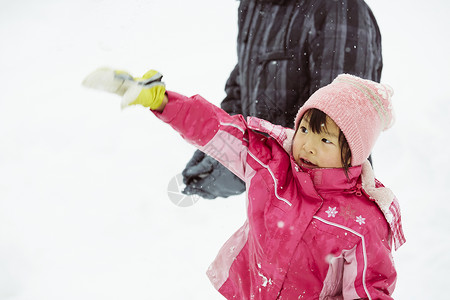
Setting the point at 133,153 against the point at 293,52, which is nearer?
the point at 293,52

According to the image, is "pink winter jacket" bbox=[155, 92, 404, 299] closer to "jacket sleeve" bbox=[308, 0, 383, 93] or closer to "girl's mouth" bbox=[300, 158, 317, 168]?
"girl's mouth" bbox=[300, 158, 317, 168]

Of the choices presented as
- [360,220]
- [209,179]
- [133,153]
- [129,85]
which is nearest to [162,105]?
[129,85]

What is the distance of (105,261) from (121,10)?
52.9 inches

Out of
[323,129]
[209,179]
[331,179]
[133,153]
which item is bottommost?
[133,153]

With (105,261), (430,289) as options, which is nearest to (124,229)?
(105,261)

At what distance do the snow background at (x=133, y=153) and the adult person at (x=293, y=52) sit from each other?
1.87ft

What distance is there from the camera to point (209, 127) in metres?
1.11

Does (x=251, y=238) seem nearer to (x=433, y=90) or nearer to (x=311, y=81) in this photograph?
(x=311, y=81)

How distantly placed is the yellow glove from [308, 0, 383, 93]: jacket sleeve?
623 millimetres

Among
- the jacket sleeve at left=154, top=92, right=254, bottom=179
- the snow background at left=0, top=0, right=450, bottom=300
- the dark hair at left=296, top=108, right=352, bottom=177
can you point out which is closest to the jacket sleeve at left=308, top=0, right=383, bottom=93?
the dark hair at left=296, top=108, right=352, bottom=177

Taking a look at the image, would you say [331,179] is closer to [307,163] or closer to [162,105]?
[307,163]

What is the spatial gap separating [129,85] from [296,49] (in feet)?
2.38

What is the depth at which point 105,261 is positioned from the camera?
223 centimetres

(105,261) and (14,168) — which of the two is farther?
(14,168)
